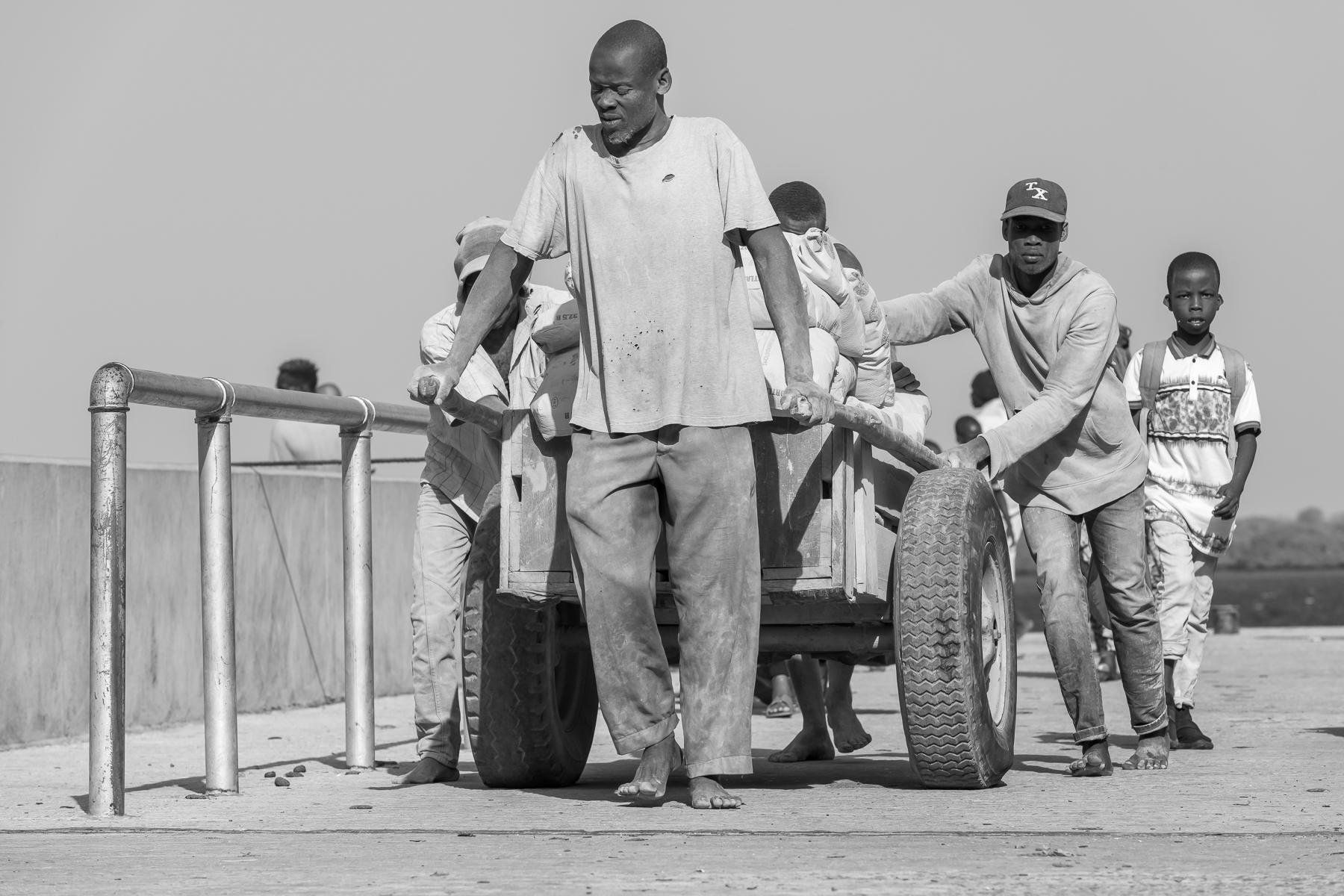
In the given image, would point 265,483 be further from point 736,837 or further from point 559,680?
point 736,837

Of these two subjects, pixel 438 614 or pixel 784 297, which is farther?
pixel 438 614

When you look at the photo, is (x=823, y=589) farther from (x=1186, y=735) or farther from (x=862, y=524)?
(x=1186, y=735)

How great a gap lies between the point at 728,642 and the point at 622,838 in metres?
0.88

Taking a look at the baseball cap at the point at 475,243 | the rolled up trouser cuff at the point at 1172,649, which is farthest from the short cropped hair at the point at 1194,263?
the baseball cap at the point at 475,243

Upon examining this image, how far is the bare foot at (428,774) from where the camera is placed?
6.96 meters

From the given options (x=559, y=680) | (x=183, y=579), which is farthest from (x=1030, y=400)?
(x=183, y=579)

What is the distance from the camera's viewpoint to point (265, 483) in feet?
36.4

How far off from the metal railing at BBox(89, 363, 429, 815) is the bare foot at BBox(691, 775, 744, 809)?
1533 mm

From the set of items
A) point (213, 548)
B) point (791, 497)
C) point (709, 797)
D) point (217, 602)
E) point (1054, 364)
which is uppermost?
point (1054, 364)

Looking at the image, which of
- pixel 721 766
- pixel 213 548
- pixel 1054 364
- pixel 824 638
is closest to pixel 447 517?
pixel 213 548

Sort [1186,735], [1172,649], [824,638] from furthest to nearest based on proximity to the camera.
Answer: [1172,649] < [1186,735] < [824,638]

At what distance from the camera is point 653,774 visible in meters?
5.89

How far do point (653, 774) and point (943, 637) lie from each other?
3.06 feet

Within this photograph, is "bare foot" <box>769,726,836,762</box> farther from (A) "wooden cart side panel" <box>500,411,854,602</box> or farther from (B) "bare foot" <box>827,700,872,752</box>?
(A) "wooden cart side panel" <box>500,411,854,602</box>
